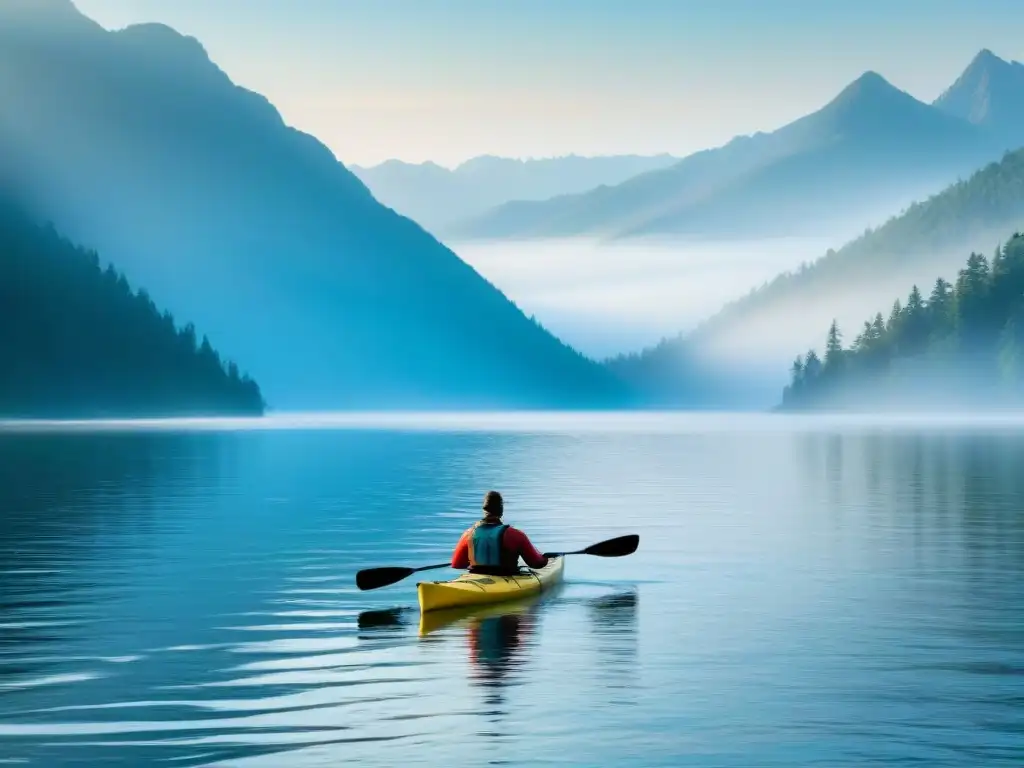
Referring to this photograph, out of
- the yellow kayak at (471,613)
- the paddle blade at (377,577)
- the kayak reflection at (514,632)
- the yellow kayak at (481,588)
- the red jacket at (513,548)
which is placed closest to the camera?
the kayak reflection at (514,632)

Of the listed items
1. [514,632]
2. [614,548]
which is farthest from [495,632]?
[614,548]

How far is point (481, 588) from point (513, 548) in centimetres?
150

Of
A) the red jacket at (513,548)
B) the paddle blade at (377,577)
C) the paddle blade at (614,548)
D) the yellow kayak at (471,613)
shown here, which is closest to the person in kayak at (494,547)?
the red jacket at (513,548)

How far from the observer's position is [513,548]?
34156 mm

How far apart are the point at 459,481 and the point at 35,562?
137 feet

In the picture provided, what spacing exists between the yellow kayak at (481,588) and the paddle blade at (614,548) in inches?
167

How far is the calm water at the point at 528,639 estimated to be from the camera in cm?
2062

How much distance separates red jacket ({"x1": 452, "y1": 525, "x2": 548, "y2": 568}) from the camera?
1341 inches

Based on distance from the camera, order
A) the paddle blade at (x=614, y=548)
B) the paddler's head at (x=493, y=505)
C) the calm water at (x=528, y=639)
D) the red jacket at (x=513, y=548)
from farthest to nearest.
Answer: the paddle blade at (x=614, y=548)
the red jacket at (x=513, y=548)
the paddler's head at (x=493, y=505)
the calm water at (x=528, y=639)

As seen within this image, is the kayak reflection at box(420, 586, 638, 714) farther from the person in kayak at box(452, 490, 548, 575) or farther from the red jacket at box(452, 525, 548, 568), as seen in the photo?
the red jacket at box(452, 525, 548, 568)

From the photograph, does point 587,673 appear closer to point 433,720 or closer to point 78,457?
point 433,720

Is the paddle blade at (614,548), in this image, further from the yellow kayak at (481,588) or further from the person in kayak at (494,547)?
the person in kayak at (494,547)

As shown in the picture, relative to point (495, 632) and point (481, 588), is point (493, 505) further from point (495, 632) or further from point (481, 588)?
point (495, 632)

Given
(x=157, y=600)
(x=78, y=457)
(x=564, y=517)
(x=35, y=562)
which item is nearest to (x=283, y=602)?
(x=157, y=600)
